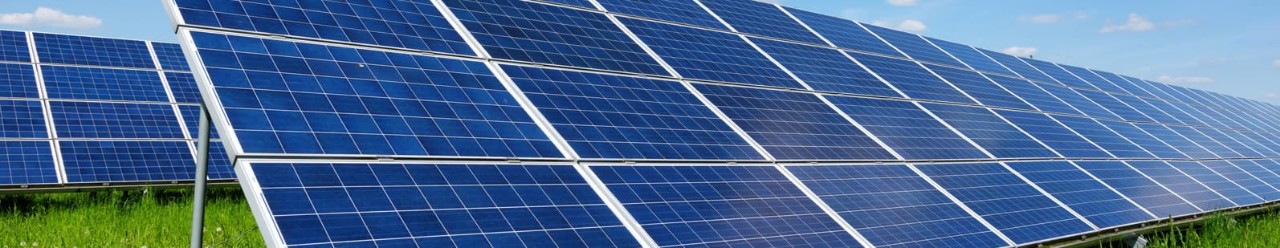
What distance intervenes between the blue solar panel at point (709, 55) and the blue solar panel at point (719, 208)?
10.6ft

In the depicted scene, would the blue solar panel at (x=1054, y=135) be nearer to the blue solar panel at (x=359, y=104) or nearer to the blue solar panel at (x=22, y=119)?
the blue solar panel at (x=359, y=104)

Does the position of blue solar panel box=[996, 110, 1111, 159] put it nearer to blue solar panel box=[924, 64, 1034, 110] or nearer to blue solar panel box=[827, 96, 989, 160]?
blue solar panel box=[924, 64, 1034, 110]

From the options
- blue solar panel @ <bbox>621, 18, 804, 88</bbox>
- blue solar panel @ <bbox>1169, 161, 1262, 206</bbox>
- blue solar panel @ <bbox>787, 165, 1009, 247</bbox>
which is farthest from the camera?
blue solar panel @ <bbox>1169, 161, 1262, 206</bbox>

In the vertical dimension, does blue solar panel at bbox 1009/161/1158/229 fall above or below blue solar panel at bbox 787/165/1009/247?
below

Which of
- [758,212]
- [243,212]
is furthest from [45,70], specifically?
[758,212]

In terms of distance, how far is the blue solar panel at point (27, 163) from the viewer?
1241 cm

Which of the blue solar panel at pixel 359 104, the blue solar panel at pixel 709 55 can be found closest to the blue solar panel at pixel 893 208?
the blue solar panel at pixel 709 55

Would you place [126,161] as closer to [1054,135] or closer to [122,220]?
[122,220]

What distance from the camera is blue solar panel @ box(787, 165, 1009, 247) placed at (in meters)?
8.98

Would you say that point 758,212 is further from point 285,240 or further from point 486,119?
point 285,240

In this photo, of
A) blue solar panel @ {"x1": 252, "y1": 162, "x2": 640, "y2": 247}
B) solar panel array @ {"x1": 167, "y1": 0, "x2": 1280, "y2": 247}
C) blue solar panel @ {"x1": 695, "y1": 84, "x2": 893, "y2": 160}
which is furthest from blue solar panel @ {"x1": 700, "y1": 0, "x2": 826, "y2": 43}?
blue solar panel @ {"x1": 252, "y1": 162, "x2": 640, "y2": 247}

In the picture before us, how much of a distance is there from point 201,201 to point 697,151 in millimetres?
4402

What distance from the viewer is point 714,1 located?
1778 centimetres

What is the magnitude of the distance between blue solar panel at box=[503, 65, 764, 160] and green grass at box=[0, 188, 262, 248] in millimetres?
4001
